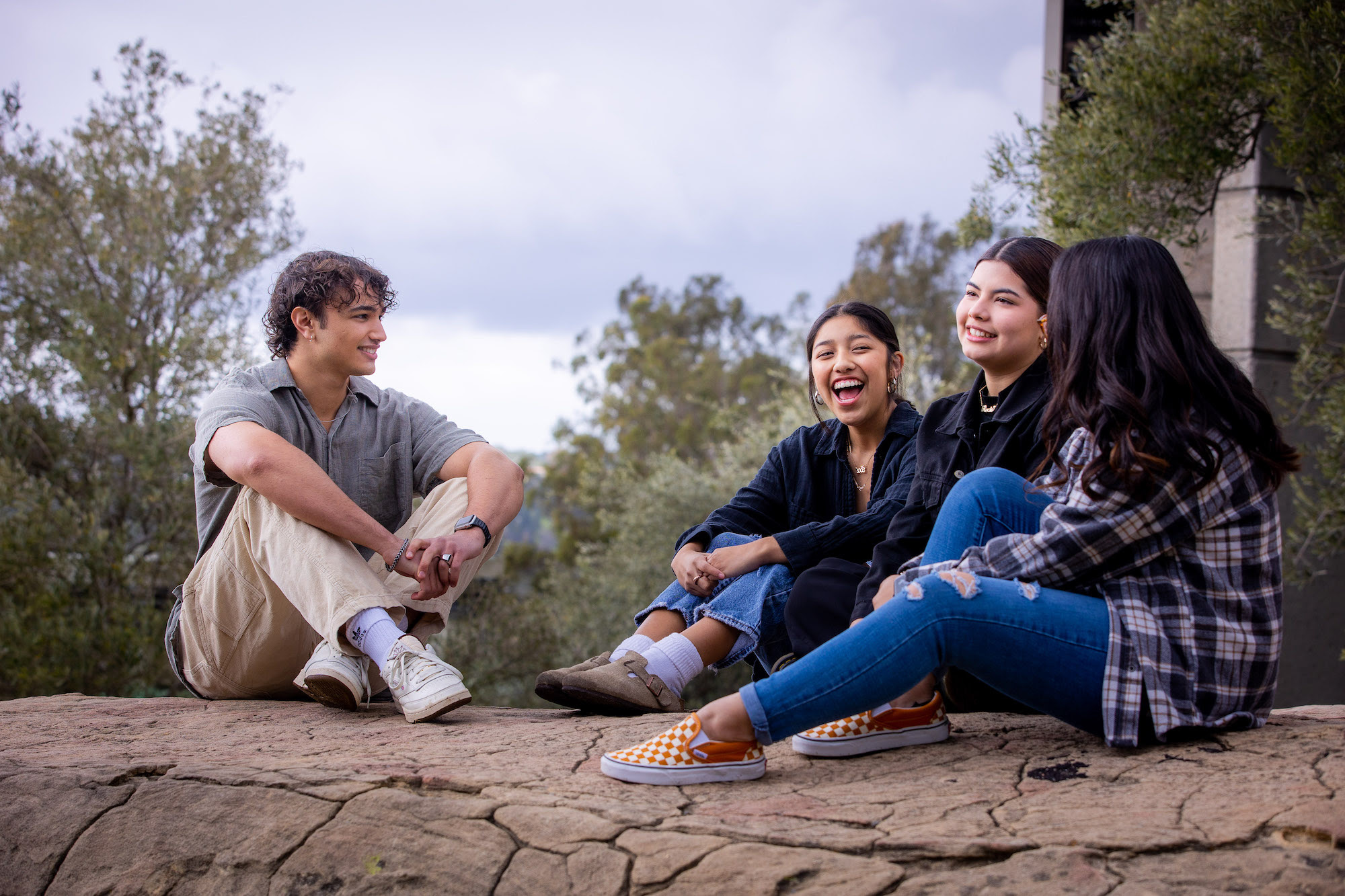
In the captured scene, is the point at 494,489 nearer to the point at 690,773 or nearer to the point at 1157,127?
the point at 690,773

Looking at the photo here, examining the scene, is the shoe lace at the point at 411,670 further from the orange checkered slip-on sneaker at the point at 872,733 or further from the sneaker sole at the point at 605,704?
the orange checkered slip-on sneaker at the point at 872,733

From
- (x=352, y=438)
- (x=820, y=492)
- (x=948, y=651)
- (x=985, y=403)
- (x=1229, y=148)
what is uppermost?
(x=1229, y=148)

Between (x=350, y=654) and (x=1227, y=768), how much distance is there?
6.99ft

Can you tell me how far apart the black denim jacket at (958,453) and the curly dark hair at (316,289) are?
5.92 ft

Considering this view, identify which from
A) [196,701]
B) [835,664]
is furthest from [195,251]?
[835,664]

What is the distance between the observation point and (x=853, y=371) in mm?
3152

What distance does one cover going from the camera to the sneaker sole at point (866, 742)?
2244mm

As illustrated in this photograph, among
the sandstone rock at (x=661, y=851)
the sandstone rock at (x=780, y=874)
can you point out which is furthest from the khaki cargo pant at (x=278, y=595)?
the sandstone rock at (x=780, y=874)

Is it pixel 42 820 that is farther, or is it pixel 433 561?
pixel 433 561

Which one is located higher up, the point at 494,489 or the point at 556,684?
the point at 494,489

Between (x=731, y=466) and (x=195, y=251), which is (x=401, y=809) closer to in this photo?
(x=195, y=251)

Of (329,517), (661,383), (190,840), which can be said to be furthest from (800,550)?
(661,383)

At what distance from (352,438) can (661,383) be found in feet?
65.1

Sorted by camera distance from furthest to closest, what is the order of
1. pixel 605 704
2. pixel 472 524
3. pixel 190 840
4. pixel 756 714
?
pixel 472 524 < pixel 605 704 < pixel 190 840 < pixel 756 714
